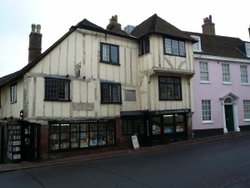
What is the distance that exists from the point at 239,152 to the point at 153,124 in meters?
6.94

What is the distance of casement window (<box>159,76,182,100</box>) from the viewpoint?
62.3 feet

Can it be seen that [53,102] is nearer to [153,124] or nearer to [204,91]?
[153,124]

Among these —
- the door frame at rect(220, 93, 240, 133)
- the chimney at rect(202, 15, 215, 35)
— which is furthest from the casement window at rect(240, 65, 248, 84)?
the chimney at rect(202, 15, 215, 35)

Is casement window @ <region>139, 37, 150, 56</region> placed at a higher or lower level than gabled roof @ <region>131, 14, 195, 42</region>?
lower

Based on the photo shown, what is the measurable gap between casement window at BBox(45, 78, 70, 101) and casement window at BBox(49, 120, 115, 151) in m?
1.51

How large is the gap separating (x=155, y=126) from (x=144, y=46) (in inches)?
230

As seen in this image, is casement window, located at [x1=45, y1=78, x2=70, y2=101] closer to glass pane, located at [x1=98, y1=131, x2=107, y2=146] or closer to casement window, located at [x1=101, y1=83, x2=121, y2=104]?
casement window, located at [x1=101, y1=83, x2=121, y2=104]

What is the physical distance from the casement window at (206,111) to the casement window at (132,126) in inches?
247

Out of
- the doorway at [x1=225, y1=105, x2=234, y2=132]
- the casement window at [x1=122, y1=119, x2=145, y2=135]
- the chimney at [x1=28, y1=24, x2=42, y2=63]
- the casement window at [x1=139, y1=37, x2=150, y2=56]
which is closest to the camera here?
the casement window at [x1=122, y1=119, x2=145, y2=135]

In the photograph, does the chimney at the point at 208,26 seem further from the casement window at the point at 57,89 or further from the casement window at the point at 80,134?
the casement window at the point at 57,89

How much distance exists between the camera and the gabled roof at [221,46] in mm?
23297

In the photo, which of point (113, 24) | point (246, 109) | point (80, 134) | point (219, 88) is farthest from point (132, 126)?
point (246, 109)

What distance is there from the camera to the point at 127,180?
28.6ft

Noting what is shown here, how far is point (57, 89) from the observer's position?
1552cm
